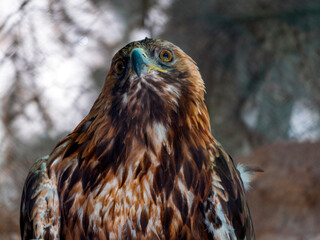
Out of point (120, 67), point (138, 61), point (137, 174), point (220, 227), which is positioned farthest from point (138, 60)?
point (220, 227)

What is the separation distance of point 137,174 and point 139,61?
1.79 ft

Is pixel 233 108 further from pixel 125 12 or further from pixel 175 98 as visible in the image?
pixel 175 98

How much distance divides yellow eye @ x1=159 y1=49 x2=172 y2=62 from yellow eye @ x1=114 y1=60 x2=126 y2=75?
21 cm

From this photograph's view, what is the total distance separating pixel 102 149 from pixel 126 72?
41 centimetres

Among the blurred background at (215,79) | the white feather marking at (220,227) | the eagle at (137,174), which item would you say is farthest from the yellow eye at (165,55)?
the blurred background at (215,79)

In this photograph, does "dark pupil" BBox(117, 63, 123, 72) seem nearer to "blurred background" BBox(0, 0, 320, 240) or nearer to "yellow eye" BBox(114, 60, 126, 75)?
"yellow eye" BBox(114, 60, 126, 75)

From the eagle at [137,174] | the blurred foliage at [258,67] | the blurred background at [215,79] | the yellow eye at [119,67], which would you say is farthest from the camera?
the blurred foliage at [258,67]

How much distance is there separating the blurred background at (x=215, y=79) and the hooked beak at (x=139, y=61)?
1783mm

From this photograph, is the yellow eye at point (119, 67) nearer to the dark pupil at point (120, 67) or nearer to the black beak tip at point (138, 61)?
the dark pupil at point (120, 67)

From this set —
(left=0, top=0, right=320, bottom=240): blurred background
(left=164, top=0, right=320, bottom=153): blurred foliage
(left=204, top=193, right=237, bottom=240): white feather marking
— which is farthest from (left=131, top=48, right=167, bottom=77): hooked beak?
(left=164, top=0, right=320, bottom=153): blurred foliage

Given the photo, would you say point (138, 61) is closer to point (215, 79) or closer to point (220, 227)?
point (220, 227)

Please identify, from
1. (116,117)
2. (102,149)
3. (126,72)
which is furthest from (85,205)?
(126,72)

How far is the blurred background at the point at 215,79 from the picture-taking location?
12.5 ft

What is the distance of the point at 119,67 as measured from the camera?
2.00 meters
